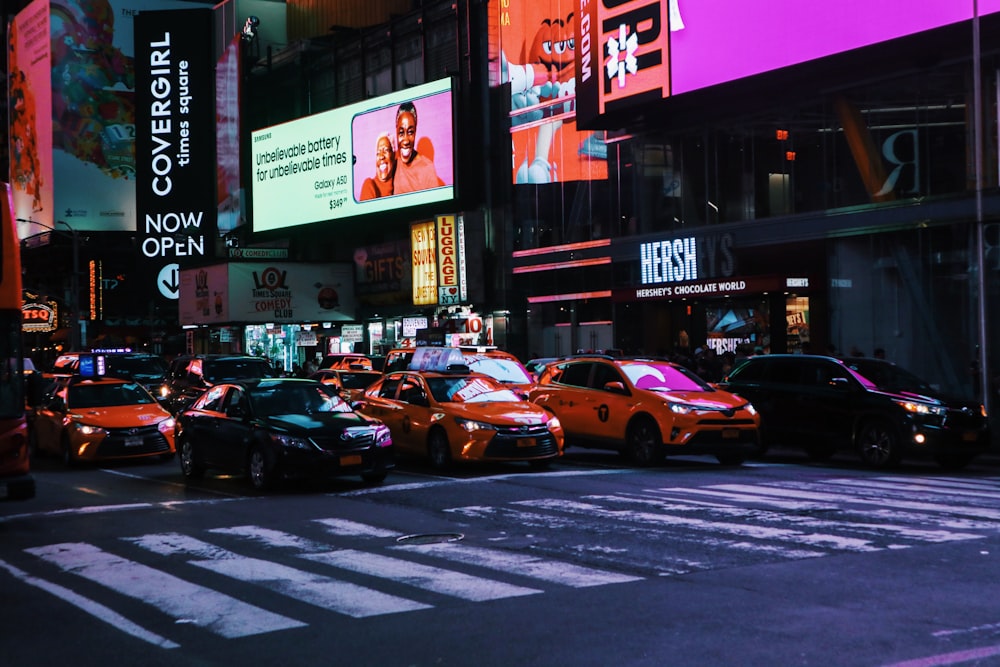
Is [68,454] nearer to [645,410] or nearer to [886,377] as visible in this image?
[645,410]

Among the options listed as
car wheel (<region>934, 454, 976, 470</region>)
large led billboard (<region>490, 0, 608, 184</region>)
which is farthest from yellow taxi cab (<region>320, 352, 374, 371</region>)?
car wheel (<region>934, 454, 976, 470</region>)

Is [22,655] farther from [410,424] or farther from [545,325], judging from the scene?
[545,325]

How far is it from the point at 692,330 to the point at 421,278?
14.5 m

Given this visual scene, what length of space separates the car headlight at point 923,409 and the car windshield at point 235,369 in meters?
13.8

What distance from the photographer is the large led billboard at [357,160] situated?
4800cm

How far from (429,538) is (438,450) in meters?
6.85

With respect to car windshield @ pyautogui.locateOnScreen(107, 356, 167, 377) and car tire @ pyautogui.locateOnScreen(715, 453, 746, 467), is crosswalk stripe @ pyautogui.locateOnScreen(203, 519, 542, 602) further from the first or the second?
car windshield @ pyautogui.locateOnScreen(107, 356, 167, 377)

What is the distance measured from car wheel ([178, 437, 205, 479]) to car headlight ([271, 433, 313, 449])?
98.8 inches

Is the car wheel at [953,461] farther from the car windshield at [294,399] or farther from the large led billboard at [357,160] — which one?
the large led billboard at [357,160]

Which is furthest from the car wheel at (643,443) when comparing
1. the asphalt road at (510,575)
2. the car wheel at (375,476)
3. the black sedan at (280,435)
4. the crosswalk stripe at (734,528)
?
the crosswalk stripe at (734,528)

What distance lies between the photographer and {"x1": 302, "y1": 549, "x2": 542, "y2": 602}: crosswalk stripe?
9164 millimetres

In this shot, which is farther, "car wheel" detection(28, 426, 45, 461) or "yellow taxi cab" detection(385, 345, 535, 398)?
"car wheel" detection(28, 426, 45, 461)

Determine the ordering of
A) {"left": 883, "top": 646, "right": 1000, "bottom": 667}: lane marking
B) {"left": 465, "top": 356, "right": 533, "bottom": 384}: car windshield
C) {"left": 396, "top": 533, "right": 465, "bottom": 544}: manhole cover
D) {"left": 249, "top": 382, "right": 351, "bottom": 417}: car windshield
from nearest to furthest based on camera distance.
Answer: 1. {"left": 883, "top": 646, "right": 1000, "bottom": 667}: lane marking
2. {"left": 396, "top": 533, "right": 465, "bottom": 544}: manhole cover
3. {"left": 249, "top": 382, "right": 351, "bottom": 417}: car windshield
4. {"left": 465, "top": 356, "right": 533, "bottom": 384}: car windshield

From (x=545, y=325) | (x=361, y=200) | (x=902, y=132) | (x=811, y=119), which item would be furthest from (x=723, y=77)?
(x=361, y=200)
